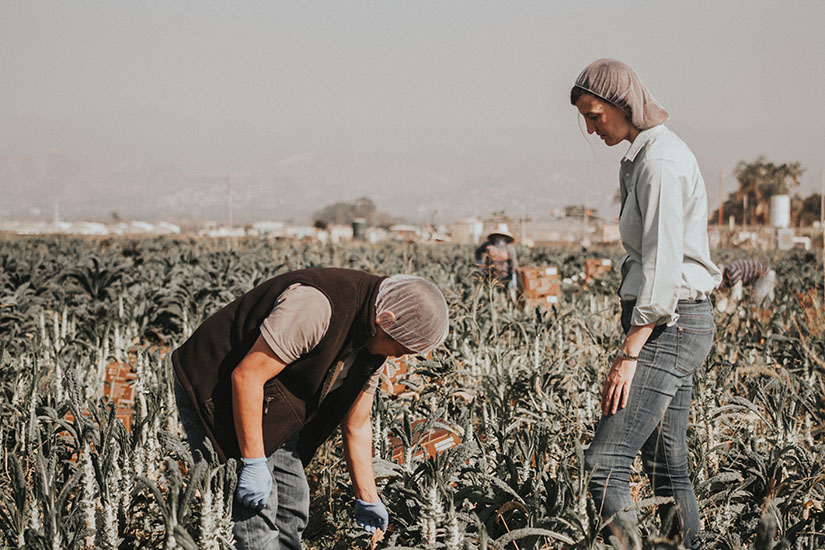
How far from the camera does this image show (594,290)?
10.3m

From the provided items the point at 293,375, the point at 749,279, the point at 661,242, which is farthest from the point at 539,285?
the point at 293,375

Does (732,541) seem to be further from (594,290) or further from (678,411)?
(594,290)

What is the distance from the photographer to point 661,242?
2451mm

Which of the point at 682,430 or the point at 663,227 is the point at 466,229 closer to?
the point at 682,430

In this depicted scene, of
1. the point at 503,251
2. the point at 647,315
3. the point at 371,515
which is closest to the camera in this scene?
the point at 647,315

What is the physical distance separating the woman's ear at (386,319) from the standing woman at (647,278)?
0.78 metres

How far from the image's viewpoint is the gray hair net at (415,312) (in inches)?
95.0

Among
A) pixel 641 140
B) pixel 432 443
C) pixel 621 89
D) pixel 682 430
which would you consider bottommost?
pixel 432 443

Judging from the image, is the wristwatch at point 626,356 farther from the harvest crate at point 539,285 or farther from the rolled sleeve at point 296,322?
the harvest crate at point 539,285

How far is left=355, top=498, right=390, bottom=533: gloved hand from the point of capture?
2.83 metres

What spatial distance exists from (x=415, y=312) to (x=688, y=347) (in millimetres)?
955

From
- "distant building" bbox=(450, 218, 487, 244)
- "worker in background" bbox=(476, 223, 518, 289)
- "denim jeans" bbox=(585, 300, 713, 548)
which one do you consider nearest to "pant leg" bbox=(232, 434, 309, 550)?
"denim jeans" bbox=(585, 300, 713, 548)

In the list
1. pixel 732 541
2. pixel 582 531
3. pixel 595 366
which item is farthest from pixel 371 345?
pixel 595 366

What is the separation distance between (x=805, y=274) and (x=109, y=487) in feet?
39.7
